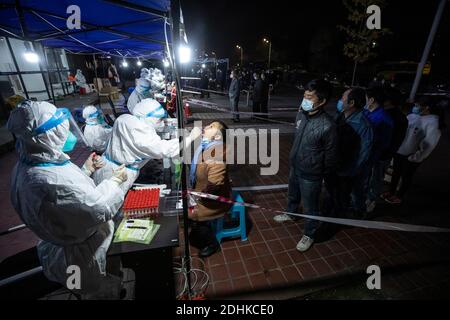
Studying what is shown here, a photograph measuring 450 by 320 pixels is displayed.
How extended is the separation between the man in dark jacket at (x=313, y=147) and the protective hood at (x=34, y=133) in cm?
277

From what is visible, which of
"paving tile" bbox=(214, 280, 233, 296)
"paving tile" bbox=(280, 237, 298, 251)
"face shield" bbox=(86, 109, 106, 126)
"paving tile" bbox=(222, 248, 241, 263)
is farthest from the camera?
"face shield" bbox=(86, 109, 106, 126)

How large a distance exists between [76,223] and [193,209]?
1500 mm

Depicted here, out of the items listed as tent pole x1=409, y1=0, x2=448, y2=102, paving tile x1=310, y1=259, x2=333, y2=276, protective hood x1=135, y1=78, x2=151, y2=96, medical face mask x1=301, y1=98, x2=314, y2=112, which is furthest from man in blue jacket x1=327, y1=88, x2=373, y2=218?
protective hood x1=135, y1=78, x2=151, y2=96

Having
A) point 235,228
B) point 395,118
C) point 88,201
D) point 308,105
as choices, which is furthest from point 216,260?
point 395,118

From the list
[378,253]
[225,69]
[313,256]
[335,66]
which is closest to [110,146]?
[313,256]

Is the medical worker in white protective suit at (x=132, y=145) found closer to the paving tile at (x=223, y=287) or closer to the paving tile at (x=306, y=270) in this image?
the paving tile at (x=223, y=287)

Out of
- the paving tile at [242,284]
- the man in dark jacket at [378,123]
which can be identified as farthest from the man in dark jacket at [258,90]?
the paving tile at [242,284]

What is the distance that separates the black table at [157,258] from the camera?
2.15 metres

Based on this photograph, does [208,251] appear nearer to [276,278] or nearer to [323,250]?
[276,278]

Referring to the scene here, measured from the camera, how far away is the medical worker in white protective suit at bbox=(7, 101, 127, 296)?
1785mm

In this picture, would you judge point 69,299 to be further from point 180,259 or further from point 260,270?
point 260,270

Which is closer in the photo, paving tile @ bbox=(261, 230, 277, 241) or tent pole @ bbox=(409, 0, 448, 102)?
paving tile @ bbox=(261, 230, 277, 241)

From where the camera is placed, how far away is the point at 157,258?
319cm

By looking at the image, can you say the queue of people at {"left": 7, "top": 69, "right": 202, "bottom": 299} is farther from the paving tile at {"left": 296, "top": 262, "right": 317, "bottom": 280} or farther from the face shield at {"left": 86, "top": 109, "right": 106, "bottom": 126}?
the face shield at {"left": 86, "top": 109, "right": 106, "bottom": 126}
